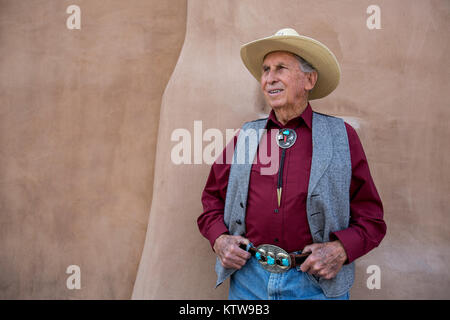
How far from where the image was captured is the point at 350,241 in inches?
58.4

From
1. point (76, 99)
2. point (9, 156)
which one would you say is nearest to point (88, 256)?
point (9, 156)

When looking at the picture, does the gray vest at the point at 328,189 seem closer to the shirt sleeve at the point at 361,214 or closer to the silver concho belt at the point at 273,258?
the shirt sleeve at the point at 361,214

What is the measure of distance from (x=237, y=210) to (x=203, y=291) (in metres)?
0.89

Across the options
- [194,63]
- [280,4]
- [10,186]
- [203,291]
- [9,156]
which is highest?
[280,4]

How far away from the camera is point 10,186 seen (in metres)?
2.64

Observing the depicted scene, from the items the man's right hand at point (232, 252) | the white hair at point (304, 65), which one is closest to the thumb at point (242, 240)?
the man's right hand at point (232, 252)

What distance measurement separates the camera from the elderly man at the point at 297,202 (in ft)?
5.00

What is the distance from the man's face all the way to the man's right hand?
739 millimetres

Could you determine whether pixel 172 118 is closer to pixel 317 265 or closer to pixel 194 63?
pixel 194 63

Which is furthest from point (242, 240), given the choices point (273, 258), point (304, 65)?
point (304, 65)

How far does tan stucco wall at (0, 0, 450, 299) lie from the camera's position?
227 cm

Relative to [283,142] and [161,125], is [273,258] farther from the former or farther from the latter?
[161,125]

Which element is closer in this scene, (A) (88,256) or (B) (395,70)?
(B) (395,70)

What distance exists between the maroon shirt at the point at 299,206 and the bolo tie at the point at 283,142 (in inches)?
0.7
